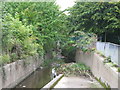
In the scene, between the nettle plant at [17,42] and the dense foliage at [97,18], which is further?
the dense foliage at [97,18]

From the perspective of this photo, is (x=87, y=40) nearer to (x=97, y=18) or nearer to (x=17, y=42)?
(x=97, y=18)

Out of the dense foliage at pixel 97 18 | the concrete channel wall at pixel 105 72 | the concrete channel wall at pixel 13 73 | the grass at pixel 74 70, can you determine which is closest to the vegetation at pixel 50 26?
the dense foliage at pixel 97 18

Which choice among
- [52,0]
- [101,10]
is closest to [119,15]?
[101,10]

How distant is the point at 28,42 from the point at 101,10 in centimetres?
534

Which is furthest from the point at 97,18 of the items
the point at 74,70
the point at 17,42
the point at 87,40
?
the point at 17,42

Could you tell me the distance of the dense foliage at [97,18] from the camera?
467 inches

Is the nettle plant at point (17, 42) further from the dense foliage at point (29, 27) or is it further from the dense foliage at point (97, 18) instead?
the dense foliage at point (97, 18)

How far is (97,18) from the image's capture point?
12.4 metres

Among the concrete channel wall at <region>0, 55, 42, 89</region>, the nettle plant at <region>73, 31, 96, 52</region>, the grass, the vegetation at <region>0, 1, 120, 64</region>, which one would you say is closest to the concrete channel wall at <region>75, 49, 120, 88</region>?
the grass

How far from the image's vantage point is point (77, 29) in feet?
50.2

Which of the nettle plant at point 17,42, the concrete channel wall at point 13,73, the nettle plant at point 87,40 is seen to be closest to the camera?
the concrete channel wall at point 13,73

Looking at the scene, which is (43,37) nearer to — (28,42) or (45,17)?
(45,17)

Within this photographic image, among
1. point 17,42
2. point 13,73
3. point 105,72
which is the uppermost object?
point 17,42

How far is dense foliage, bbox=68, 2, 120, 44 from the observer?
11.9m
